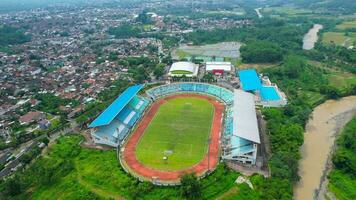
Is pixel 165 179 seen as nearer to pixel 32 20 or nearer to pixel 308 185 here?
pixel 308 185

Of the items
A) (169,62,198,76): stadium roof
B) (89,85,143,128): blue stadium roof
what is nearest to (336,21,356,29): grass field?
(169,62,198,76): stadium roof

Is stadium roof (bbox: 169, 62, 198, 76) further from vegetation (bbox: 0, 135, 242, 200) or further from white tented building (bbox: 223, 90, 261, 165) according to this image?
vegetation (bbox: 0, 135, 242, 200)

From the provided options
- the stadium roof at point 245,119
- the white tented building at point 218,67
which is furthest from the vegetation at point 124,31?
the stadium roof at point 245,119

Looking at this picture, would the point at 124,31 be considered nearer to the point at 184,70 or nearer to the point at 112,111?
the point at 184,70

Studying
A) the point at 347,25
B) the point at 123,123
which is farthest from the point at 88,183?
the point at 347,25

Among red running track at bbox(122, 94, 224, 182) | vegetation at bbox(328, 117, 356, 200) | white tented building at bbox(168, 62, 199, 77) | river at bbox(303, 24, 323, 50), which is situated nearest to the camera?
vegetation at bbox(328, 117, 356, 200)

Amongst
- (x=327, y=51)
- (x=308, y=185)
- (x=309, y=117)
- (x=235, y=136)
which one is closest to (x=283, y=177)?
(x=308, y=185)

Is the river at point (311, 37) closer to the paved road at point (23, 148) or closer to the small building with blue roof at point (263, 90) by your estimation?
the small building with blue roof at point (263, 90)
